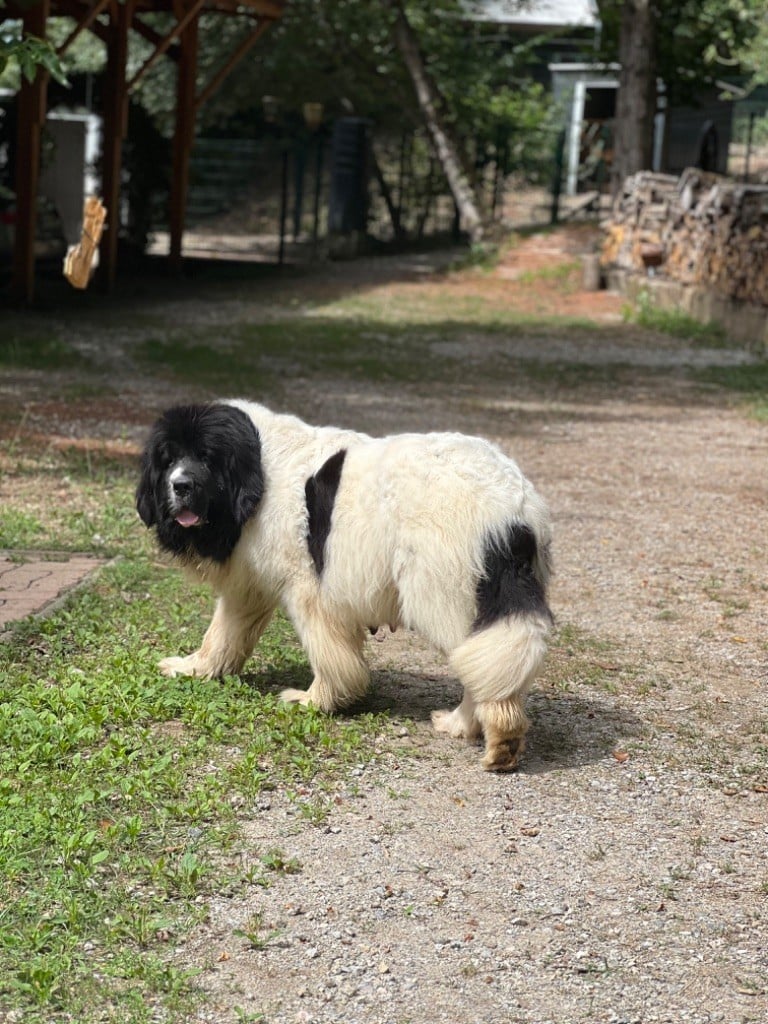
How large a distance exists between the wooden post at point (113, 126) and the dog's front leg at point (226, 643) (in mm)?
14026

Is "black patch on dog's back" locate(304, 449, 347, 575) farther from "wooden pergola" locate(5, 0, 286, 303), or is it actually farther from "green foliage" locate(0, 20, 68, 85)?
"wooden pergola" locate(5, 0, 286, 303)

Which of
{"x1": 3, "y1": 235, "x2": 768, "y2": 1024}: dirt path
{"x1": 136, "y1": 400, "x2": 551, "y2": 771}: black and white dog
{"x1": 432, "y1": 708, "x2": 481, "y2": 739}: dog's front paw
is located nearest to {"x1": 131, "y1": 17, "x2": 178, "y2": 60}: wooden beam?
{"x1": 3, "y1": 235, "x2": 768, "y2": 1024}: dirt path

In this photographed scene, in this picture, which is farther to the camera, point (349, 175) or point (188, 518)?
point (349, 175)

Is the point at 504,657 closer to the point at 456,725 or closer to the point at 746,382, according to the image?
the point at 456,725

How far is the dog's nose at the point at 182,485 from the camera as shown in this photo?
505 centimetres

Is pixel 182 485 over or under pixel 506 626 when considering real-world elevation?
over

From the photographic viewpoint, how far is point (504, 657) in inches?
183

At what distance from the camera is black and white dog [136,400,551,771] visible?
476 cm

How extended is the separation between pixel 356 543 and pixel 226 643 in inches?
33.1

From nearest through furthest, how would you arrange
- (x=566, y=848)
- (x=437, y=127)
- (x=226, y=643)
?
(x=566, y=848), (x=226, y=643), (x=437, y=127)

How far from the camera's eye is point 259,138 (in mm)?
33594

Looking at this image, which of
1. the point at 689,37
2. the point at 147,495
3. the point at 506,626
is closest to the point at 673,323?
the point at 689,37

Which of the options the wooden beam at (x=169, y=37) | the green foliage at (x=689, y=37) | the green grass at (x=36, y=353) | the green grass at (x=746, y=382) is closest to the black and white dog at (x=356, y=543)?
the green grass at (x=746, y=382)

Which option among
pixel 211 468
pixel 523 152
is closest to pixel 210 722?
pixel 211 468
